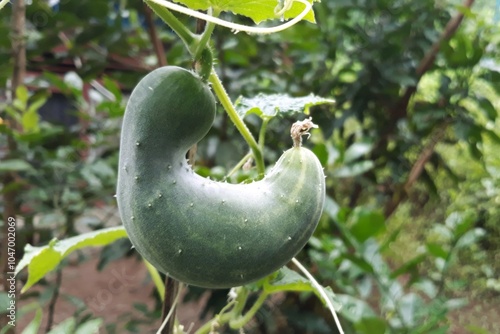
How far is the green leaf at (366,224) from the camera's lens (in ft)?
2.34

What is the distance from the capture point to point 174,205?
29 cm

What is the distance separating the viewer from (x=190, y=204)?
11.6 inches

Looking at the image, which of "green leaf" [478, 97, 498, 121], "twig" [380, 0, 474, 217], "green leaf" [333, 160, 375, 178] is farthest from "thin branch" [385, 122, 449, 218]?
"green leaf" [333, 160, 375, 178]

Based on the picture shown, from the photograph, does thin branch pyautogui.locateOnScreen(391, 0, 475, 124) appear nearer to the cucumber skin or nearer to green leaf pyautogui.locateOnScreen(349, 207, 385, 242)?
green leaf pyautogui.locateOnScreen(349, 207, 385, 242)

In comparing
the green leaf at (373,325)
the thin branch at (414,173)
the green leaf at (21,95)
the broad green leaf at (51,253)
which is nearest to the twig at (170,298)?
the broad green leaf at (51,253)

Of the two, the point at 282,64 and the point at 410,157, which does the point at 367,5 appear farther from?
the point at 410,157

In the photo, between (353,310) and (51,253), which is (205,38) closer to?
(51,253)

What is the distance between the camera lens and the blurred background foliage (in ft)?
2.79

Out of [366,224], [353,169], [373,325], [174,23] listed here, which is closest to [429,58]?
[353,169]

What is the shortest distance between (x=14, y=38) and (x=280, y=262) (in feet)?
2.31

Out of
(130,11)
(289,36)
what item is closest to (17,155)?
(130,11)

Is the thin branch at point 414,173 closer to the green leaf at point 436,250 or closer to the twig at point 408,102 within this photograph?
the twig at point 408,102

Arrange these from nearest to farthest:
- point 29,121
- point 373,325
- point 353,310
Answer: point 373,325
point 353,310
point 29,121

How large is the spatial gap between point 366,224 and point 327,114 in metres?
0.48
